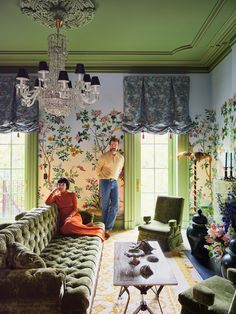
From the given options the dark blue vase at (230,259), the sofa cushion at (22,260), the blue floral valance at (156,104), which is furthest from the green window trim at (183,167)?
the sofa cushion at (22,260)

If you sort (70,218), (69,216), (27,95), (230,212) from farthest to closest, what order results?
(69,216) → (70,218) → (27,95) → (230,212)

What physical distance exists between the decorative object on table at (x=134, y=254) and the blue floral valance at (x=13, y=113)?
3455 millimetres

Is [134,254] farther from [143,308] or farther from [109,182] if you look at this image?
[109,182]

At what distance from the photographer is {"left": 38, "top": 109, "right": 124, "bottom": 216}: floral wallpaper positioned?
577cm

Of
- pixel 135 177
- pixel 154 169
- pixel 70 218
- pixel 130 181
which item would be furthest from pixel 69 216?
pixel 154 169

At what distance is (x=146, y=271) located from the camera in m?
2.69

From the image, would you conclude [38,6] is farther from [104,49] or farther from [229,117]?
[229,117]

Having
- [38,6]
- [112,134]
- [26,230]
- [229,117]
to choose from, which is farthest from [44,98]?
[229,117]

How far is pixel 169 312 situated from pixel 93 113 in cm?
396

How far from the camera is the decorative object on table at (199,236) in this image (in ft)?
14.0

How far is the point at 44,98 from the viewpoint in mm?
3570

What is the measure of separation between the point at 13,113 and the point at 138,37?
2867 millimetres

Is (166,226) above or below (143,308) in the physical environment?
above

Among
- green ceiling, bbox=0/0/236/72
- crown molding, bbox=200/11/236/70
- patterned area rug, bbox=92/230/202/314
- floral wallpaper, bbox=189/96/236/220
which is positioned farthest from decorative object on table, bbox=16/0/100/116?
floral wallpaper, bbox=189/96/236/220
